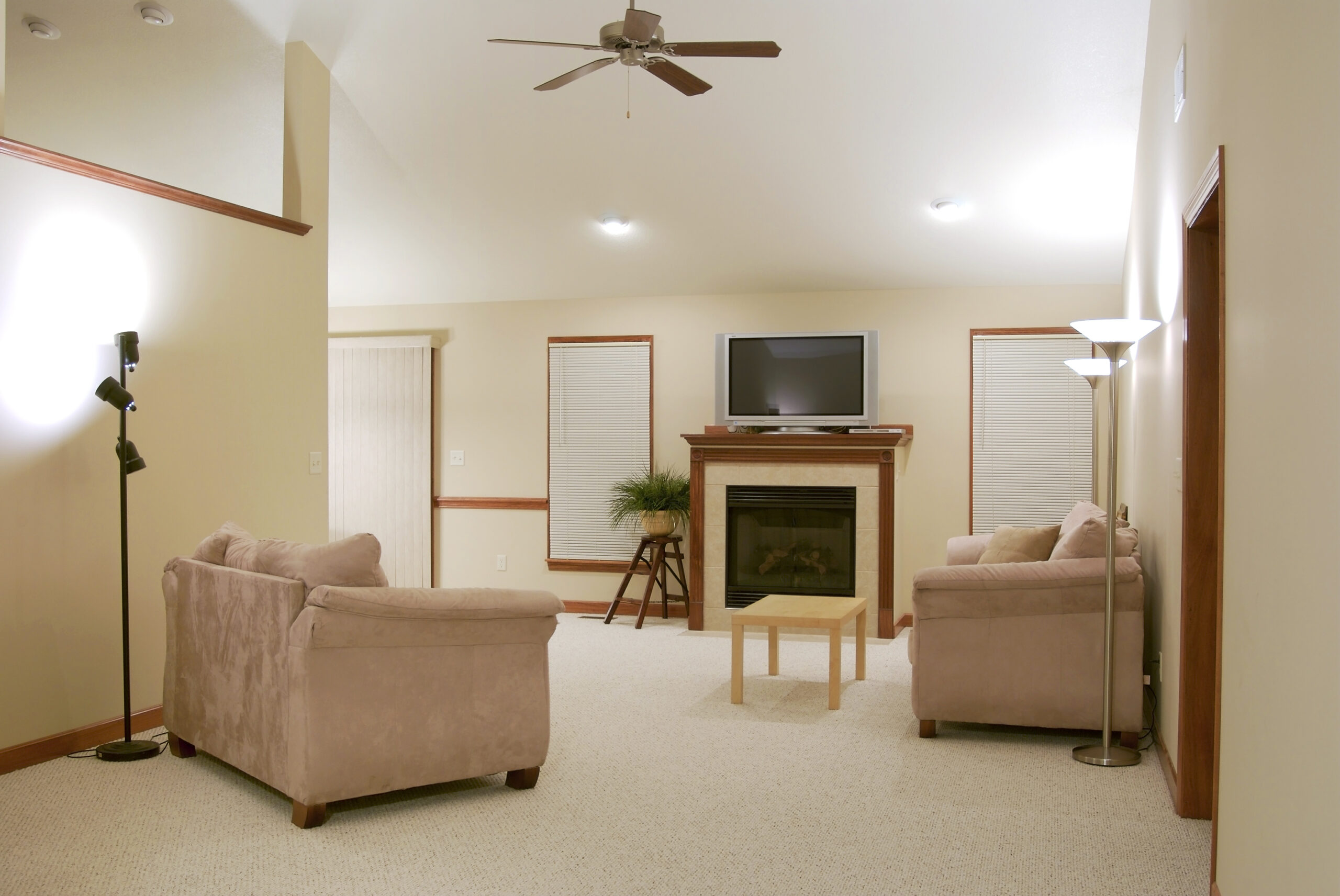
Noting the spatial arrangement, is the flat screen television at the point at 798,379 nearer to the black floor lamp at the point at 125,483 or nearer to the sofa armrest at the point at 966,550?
the sofa armrest at the point at 966,550

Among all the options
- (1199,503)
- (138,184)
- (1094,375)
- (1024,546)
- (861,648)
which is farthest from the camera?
(1094,375)

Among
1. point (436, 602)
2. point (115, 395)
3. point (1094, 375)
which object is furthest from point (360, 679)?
point (1094, 375)

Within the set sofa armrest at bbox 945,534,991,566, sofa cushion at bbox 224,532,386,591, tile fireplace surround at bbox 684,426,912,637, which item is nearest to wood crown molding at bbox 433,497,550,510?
tile fireplace surround at bbox 684,426,912,637

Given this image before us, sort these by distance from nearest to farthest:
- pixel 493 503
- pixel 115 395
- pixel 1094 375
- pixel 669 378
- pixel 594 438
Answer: pixel 115 395, pixel 1094 375, pixel 669 378, pixel 594 438, pixel 493 503

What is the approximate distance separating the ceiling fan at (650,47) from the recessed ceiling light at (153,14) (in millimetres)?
1941

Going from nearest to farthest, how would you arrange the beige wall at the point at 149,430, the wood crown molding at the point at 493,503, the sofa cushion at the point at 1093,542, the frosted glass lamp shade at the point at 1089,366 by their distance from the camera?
the beige wall at the point at 149,430 < the sofa cushion at the point at 1093,542 < the frosted glass lamp shade at the point at 1089,366 < the wood crown molding at the point at 493,503

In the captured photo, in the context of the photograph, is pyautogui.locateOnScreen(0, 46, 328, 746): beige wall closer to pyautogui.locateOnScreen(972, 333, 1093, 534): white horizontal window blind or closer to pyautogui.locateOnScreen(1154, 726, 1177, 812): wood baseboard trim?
Answer: pyautogui.locateOnScreen(1154, 726, 1177, 812): wood baseboard trim

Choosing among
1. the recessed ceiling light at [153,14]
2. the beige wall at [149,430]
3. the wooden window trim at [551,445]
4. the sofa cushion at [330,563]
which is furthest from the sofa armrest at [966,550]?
the recessed ceiling light at [153,14]

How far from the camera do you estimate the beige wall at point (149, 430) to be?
3729mm

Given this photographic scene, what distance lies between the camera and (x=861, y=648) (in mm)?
5219

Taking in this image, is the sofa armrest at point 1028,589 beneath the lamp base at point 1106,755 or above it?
above

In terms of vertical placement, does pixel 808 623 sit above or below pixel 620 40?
below

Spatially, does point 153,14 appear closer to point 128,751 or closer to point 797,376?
point 128,751

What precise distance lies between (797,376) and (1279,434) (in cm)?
485
